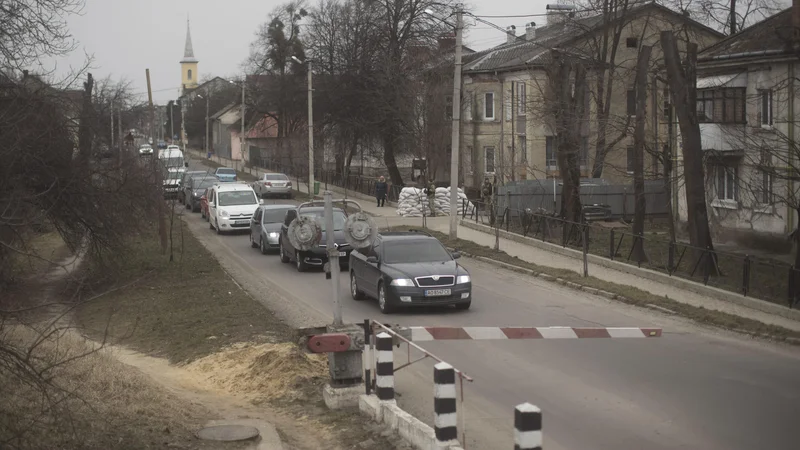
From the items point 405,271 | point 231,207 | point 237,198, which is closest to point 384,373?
point 405,271

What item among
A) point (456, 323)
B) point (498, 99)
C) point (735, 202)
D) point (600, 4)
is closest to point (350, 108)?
point (498, 99)

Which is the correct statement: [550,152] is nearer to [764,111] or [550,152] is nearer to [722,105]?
[722,105]

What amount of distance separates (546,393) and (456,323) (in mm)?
5689

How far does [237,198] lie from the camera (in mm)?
38562

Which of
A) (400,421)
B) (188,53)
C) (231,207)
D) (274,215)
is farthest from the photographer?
(188,53)

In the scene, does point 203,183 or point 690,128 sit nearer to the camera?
point 690,128

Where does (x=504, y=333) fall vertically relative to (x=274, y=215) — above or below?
below

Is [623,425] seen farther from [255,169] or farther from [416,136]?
[255,169]

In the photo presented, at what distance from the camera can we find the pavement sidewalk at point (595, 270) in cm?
1820

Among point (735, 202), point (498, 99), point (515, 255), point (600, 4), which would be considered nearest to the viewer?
point (515, 255)

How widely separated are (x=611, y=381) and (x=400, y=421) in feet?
12.4

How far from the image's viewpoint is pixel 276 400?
11.5 m

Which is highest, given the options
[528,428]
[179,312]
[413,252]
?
[413,252]

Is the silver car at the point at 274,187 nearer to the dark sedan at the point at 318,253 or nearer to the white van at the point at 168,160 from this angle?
the white van at the point at 168,160
